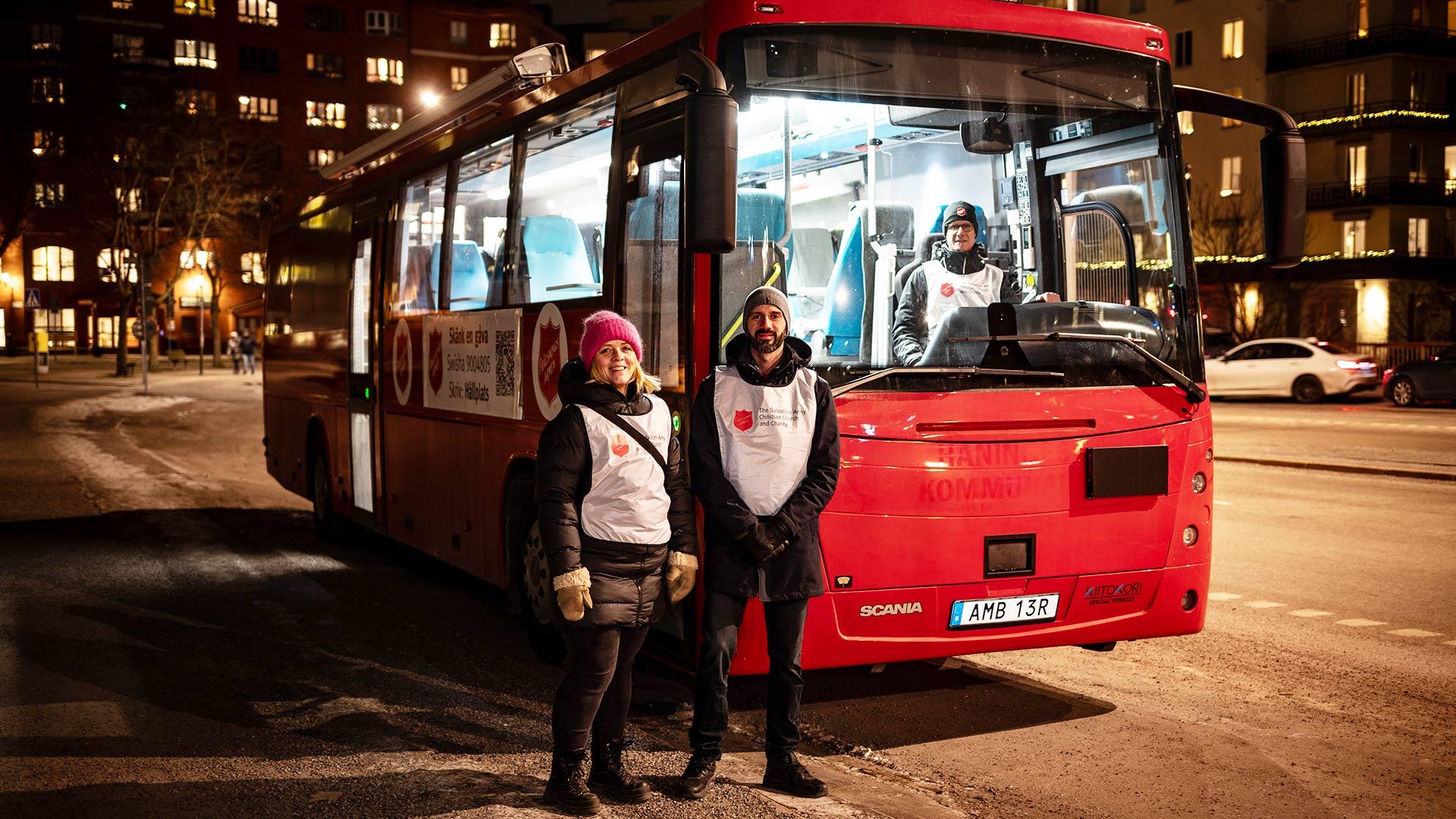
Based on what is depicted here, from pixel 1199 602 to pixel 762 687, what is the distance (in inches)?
88.1

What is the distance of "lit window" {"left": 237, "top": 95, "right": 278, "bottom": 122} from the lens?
89250mm

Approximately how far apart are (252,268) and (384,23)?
64.2 ft

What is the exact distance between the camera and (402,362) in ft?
34.2

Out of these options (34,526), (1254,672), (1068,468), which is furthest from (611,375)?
(34,526)

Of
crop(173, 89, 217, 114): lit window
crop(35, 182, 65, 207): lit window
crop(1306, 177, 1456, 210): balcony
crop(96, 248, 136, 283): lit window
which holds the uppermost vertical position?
crop(173, 89, 217, 114): lit window

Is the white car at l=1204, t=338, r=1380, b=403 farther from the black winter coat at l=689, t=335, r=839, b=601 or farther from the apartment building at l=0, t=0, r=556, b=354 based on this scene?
the apartment building at l=0, t=0, r=556, b=354

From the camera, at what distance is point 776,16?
6.03 meters

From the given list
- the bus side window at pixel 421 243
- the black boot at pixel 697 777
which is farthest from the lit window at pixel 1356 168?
the black boot at pixel 697 777

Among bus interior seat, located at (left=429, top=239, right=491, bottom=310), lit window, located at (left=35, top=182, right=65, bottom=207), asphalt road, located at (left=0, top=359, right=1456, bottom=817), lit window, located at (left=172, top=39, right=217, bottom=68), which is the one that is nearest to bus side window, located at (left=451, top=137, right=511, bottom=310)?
bus interior seat, located at (left=429, top=239, right=491, bottom=310)

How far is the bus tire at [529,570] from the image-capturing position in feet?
24.7

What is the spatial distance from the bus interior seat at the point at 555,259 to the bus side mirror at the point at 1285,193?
333 cm

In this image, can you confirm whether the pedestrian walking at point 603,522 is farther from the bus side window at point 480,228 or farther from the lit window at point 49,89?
the lit window at point 49,89

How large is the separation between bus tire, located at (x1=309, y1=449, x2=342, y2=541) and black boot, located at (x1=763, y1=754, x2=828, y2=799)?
806 cm

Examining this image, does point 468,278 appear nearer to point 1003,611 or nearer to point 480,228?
point 480,228
